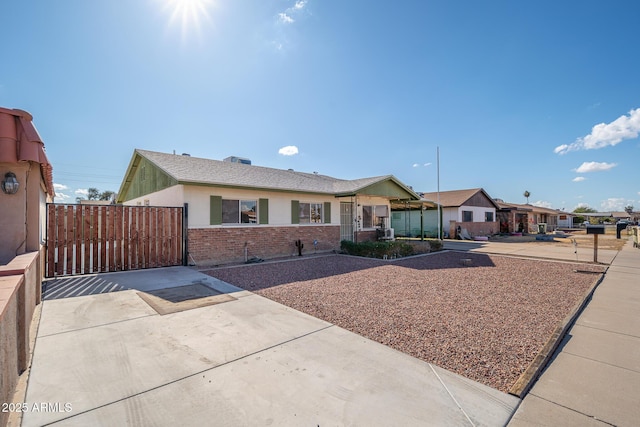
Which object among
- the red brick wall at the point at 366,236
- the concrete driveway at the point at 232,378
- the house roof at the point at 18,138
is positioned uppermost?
the house roof at the point at 18,138

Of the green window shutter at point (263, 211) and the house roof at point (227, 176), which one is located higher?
the house roof at point (227, 176)

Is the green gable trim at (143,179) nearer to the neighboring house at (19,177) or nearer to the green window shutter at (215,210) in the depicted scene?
the green window shutter at (215,210)

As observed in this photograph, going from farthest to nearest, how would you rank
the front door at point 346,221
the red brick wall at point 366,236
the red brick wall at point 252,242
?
1. the red brick wall at point 366,236
2. the front door at point 346,221
3. the red brick wall at point 252,242

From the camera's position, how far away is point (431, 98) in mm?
14070

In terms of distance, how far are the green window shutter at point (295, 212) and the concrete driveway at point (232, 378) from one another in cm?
822

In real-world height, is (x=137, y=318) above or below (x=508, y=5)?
below

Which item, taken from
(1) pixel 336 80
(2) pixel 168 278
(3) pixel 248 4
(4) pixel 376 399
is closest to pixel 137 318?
(2) pixel 168 278

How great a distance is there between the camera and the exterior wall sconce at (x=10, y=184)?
452 cm

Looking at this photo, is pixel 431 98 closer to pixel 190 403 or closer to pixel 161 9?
pixel 161 9

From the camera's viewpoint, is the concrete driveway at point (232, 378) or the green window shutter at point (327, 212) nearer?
the concrete driveway at point (232, 378)

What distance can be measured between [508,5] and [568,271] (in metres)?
9.38

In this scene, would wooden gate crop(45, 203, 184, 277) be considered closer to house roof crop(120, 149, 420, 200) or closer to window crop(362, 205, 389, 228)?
house roof crop(120, 149, 420, 200)

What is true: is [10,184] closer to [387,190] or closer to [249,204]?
[249,204]

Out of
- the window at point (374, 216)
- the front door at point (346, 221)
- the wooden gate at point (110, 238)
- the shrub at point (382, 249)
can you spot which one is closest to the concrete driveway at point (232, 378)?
the wooden gate at point (110, 238)
